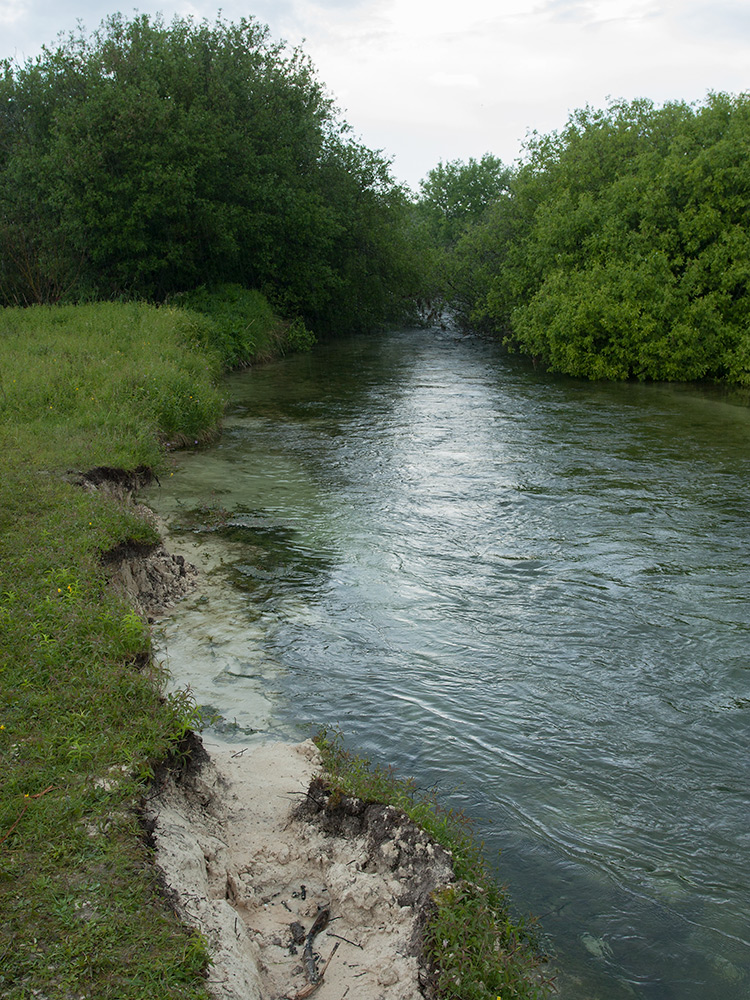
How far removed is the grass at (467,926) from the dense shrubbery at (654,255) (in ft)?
63.4

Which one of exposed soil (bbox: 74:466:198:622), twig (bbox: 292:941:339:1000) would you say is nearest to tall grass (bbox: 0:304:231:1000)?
exposed soil (bbox: 74:466:198:622)

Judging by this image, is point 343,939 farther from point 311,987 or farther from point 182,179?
point 182,179

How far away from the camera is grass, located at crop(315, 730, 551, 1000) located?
355 cm

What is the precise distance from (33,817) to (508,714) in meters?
3.54

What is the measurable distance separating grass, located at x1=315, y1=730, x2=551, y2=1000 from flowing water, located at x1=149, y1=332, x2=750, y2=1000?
21cm

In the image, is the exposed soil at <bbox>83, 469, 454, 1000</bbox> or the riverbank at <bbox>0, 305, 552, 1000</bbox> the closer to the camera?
the riverbank at <bbox>0, 305, 552, 1000</bbox>

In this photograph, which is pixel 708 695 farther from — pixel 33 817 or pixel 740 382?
pixel 740 382

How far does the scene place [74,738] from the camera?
177 inches

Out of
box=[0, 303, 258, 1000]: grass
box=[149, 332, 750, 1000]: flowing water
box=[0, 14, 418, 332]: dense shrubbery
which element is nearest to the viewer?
box=[0, 303, 258, 1000]: grass

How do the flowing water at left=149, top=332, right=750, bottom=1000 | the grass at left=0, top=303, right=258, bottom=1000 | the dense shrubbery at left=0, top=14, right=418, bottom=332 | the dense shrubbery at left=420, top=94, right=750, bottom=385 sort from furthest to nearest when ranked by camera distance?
the dense shrubbery at left=0, top=14, right=418, bottom=332
the dense shrubbery at left=420, top=94, right=750, bottom=385
the flowing water at left=149, top=332, right=750, bottom=1000
the grass at left=0, top=303, right=258, bottom=1000

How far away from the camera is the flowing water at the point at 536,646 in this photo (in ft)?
15.0

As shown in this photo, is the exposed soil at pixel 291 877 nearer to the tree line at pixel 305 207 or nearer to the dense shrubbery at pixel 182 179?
the tree line at pixel 305 207

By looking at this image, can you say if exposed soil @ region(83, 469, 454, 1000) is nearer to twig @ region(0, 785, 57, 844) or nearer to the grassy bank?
the grassy bank

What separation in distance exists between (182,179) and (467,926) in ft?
78.1
